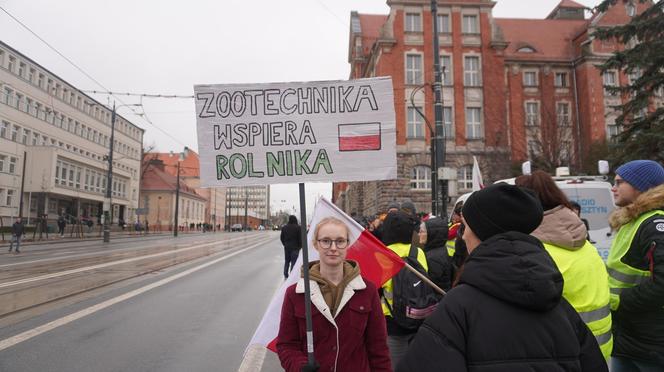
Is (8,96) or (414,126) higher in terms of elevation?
(8,96)

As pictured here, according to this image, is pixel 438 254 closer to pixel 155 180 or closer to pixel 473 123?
pixel 473 123

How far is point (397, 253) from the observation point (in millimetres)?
3457

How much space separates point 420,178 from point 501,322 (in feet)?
106

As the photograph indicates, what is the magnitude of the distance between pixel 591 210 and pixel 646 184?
508 cm

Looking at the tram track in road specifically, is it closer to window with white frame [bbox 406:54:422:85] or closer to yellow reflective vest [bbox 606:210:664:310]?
yellow reflective vest [bbox 606:210:664:310]

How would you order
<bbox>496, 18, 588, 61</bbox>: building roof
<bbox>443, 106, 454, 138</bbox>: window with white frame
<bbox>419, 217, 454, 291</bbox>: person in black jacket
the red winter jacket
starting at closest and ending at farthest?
the red winter jacket, <bbox>419, 217, 454, 291</bbox>: person in black jacket, <bbox>443, 106, 454, 138</bbox>: window with white frame, <bbox>496, 18, 588, 61</bbox>: building roof

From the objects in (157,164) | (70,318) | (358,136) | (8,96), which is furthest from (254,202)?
(358,136)

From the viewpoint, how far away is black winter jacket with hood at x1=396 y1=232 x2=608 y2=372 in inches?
52.6

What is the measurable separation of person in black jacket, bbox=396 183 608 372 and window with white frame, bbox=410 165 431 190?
31.7 meters

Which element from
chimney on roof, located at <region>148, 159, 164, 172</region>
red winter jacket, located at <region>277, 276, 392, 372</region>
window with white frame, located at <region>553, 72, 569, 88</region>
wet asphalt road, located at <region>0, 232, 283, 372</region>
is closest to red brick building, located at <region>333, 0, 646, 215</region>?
window with white frame, located at <region>553, 72, 569, 88</region>

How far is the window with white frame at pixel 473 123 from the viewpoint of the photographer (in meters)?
34.5

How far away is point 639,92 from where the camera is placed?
12.7m

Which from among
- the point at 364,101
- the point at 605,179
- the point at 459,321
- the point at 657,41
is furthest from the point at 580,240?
the point at 657,41

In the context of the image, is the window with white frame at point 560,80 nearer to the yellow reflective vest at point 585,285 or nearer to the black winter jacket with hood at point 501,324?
the yellow reflective vest at point 585,285
